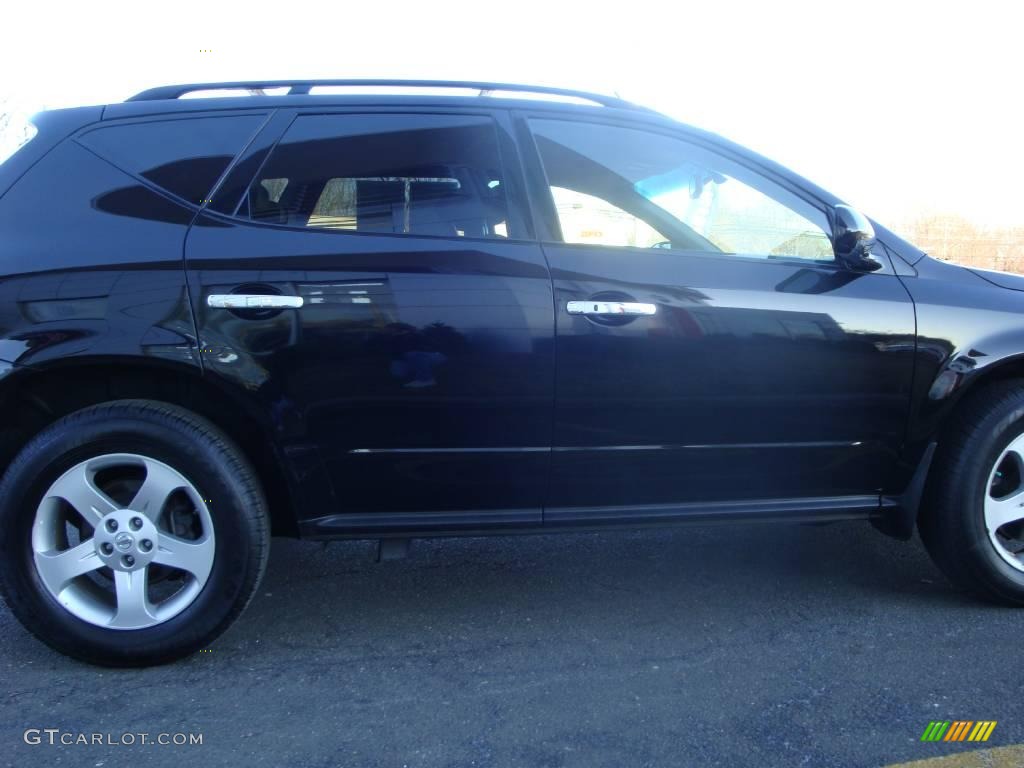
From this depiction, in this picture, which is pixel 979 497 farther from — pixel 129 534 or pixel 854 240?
pixel 129 534

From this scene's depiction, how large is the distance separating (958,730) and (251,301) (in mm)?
2432

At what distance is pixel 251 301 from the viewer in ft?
8.10

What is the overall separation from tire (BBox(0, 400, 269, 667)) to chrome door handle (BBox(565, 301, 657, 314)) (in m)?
1.19

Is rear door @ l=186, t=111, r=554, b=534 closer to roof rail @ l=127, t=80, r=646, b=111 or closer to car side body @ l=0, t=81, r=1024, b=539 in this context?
car side body @ l=0, t=81, r=1024, b=539

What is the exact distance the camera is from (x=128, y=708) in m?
2.37

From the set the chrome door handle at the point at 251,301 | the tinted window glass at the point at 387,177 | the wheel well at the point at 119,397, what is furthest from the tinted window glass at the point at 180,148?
the wheel well at the point at 119,397

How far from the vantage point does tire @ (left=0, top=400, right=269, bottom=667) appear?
2455 millimetres

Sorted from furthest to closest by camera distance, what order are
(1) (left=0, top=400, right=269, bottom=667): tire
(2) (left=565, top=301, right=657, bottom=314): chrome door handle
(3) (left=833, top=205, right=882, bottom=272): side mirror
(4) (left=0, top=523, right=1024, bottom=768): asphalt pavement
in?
1. (3) (left=833, top=205, right=882, bottom=272): side mirror
2. (2) (left=565, top=301, right=657, bottom=314): chrome door handle
3. (1) (left=0, top=400, right=269, bottom=667): tire
4. (4) (left=0, top=523, right=1024, bottom=768): asphalt pavement

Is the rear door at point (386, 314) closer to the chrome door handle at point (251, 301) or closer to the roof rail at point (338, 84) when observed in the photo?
the chrome door handle at point (251, 301)

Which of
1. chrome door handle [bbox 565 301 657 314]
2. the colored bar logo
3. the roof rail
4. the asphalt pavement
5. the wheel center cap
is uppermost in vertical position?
the roof rail

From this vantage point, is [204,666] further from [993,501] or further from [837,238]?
[993,501]

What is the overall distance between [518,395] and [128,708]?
151 centimetres
